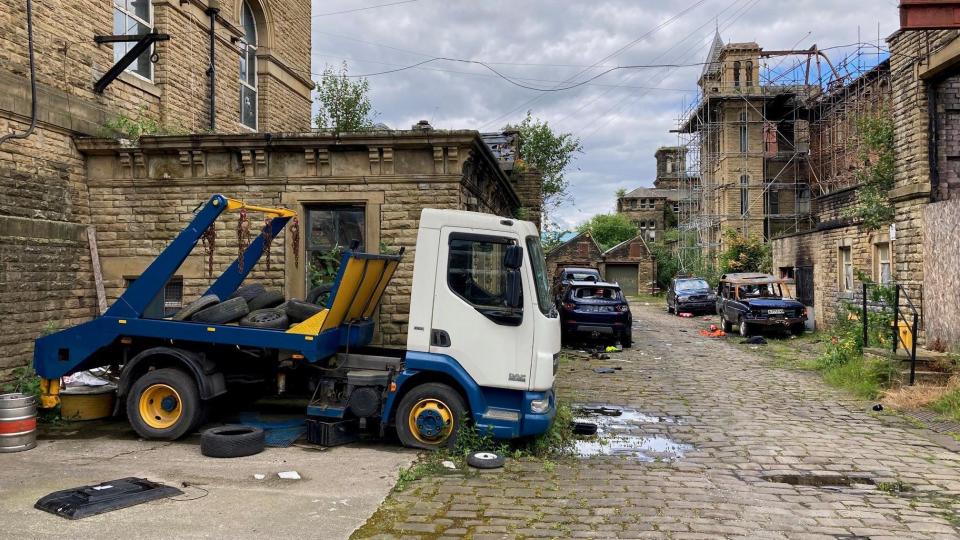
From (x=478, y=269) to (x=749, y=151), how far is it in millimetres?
42419

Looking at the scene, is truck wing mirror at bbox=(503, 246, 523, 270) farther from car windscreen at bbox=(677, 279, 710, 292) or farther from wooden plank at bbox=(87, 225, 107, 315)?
car windscreen at bbox=(677, 279, 710, 292)

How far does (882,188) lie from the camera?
52.5 feet

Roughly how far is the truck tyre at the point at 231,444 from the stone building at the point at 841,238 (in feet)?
39.5

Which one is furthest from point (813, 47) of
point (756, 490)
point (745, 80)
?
point (756, 490)

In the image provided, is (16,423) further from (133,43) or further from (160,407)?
(133,43)

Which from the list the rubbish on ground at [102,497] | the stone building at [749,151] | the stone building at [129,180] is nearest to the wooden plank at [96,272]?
the stone building at [129,180]

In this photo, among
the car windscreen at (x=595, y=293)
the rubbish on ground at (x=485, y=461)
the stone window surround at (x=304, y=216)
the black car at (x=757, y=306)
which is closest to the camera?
the rubbish on ground at (x=485, y=461)

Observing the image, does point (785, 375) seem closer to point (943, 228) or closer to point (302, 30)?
point (943, 228)

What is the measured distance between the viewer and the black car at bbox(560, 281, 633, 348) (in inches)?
679

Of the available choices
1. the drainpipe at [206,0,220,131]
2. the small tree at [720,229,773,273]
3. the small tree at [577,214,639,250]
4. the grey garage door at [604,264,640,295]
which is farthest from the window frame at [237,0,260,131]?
the small tree at [577,214,639,250]

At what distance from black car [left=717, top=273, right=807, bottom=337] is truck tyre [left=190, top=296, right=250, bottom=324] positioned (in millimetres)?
16242

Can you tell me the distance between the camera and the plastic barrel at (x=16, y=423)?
7145 millimetres

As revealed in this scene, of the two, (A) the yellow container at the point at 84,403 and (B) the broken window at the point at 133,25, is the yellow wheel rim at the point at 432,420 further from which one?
(B) the broken window at the point at 133,25

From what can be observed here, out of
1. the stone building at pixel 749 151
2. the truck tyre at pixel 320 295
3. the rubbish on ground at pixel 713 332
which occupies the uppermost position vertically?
the stone building at pixel 749 151
